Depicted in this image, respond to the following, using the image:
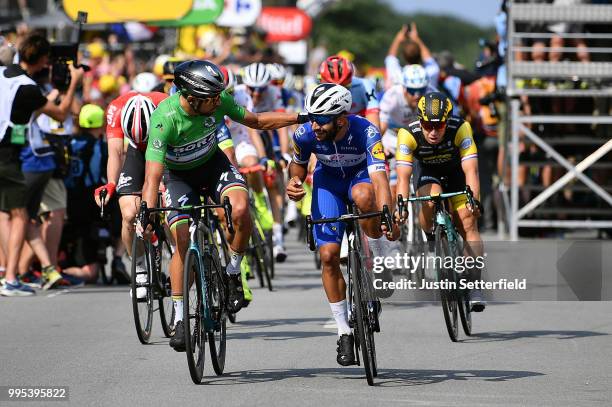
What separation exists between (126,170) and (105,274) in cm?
473

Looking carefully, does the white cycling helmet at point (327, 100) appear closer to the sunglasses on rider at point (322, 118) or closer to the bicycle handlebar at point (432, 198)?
the sunglasses on rider at point (322, 118)

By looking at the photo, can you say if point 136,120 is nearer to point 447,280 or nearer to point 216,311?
point 216,311

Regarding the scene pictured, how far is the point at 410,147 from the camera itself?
1239cm

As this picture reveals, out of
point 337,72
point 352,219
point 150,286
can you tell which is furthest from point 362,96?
point 352,219

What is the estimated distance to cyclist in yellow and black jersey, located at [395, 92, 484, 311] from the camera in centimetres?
1209

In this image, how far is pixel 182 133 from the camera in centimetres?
1021

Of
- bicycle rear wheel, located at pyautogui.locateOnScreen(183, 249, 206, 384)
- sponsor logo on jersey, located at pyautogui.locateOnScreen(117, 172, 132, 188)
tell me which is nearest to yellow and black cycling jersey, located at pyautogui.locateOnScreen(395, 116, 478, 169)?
sponsor logo on jersey, located at pyautogui.locateOnScreen(117, 172, 132, 188)

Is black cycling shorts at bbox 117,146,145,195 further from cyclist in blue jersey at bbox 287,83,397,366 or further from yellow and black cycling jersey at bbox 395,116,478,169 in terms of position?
yellow and black cycling jersey at bbox 395,116,478,169

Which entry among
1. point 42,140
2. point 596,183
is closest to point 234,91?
point 42,140

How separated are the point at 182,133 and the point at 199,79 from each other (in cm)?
52

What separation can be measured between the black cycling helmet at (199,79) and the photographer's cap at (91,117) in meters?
6.22

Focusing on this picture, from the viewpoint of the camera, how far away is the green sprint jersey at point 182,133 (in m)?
9.99

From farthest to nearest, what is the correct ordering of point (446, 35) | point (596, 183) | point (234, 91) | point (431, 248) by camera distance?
point (446, 35) < point (596, 183) < point (234, 91) < point (431, 248)

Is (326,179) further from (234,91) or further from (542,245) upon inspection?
(542,245)
